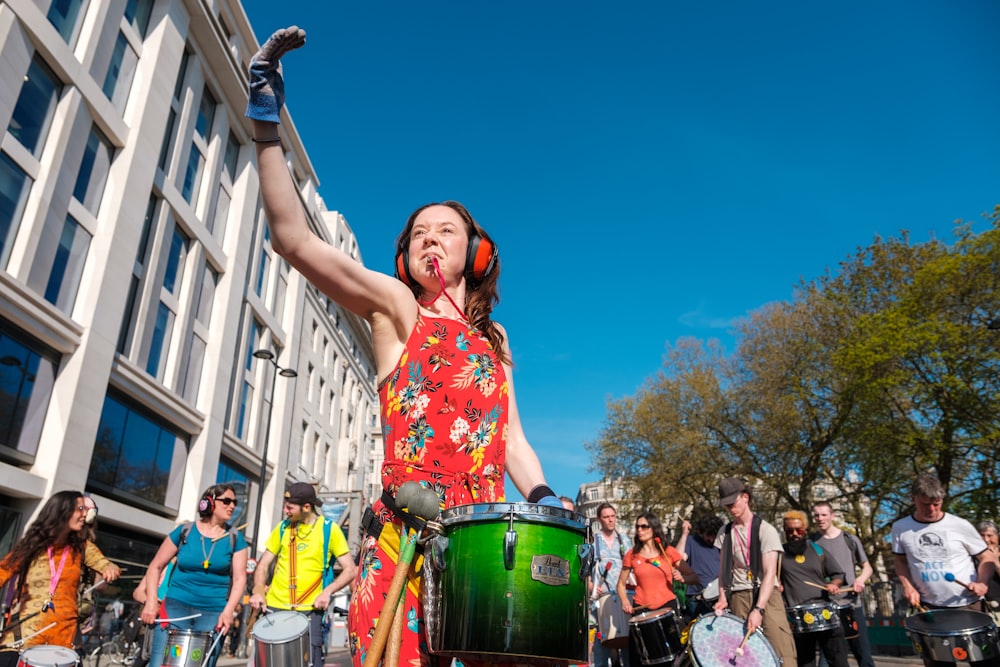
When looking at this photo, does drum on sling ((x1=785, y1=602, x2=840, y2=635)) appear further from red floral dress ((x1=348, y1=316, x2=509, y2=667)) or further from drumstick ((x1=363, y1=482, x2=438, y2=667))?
drumstick ((x1=363, y1=482, x2=438, y2=667))

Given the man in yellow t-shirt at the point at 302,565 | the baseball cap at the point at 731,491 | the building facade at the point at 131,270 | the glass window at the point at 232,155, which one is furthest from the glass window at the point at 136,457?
the baseball cap at the point at 731,491

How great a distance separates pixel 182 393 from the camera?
2325cm

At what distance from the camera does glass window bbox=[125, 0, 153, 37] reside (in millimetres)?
20000

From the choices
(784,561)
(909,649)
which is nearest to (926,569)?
(784,561)

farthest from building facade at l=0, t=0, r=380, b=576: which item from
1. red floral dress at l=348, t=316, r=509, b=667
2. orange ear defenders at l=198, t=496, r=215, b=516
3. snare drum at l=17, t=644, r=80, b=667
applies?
red floral dress at l=348, t=316, r=509, b=667

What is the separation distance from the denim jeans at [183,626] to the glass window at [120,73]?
56.0ft

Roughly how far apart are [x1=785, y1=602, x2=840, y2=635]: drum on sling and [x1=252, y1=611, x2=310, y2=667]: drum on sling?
4.66m

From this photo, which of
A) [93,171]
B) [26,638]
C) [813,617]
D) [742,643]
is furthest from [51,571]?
[93,171]

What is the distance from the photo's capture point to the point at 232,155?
2858 centimetres

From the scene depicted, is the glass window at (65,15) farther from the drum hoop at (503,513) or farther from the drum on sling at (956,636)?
the drum on sling at (956,636)

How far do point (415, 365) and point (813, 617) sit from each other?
259 inches

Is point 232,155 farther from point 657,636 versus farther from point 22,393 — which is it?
point 657,636

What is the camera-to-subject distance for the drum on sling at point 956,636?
5.16 meters

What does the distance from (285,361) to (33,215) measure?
63.1ft
